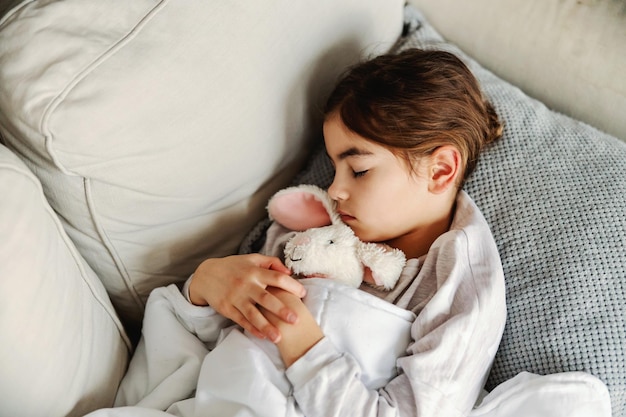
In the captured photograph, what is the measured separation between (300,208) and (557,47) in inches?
23.6

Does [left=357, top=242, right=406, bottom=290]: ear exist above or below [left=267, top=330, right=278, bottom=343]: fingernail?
above

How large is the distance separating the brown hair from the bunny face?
0.17m

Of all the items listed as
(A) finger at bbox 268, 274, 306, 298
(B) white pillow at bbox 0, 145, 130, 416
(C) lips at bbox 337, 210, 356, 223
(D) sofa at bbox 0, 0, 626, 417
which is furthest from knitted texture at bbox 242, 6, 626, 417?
(B) white pillow at bbox 0, 145, 130, 416

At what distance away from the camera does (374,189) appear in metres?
0.94

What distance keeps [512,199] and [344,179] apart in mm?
290

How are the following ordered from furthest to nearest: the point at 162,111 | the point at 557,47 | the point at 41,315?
the point at 557,47 < the point at 162,111 < the point at 41,315

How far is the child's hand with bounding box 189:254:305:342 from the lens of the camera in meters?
0.85

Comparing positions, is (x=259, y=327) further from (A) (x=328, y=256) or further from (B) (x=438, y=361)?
(B) (x=438, y=361)

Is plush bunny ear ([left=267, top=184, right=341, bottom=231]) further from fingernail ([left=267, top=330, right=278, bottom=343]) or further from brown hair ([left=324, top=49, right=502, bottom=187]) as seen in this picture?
fingernail ([left=267, top=330, right=278, bottom=343])

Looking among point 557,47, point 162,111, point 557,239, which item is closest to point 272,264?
point 162,111

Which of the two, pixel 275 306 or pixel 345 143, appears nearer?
pixel 275 306

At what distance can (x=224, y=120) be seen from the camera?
3.09 feet

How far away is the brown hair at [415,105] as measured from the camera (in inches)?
36.5

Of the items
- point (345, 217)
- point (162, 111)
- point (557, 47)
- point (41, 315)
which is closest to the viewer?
point (41, 315)
